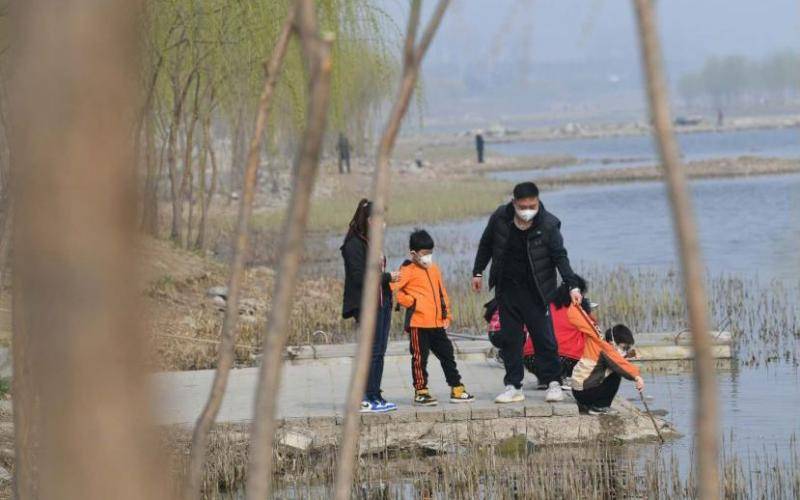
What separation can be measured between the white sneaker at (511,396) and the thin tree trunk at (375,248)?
6.92 metres

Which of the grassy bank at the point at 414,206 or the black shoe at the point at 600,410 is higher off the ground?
the grassy bank at the point at 414,206

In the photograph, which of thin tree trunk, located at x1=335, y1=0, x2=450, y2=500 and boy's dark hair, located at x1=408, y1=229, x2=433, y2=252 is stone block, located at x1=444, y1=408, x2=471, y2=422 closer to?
boy's dark hair, located at x1=408, y1=229, x2=433, y2=252

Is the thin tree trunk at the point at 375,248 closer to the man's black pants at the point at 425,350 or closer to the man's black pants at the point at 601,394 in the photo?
the man's black pants at the point at 425,350

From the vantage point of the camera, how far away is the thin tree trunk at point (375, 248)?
11.5ft

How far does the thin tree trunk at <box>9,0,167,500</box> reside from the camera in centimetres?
311

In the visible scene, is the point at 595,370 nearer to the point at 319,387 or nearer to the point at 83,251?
the point at 319,387

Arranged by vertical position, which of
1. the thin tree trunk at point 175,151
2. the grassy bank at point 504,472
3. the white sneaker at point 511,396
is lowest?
the grassy bank at point 504,472

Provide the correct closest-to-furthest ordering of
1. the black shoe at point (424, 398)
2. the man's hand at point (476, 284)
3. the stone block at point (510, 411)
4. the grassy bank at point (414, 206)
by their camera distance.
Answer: the stone block at point (510, 411), the man's hand at point (476, 284), the black shoe at point (424, 398), the grassy bank at point (414, 206)

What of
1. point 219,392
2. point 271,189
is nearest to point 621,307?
point 219,392

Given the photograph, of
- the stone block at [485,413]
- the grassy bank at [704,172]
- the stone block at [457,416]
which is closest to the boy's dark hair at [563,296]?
the stone block at [485,413]

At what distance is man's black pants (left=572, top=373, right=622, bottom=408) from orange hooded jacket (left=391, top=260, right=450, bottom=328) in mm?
1076

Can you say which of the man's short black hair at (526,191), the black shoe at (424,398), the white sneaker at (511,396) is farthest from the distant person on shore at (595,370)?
the black shoe at (424,398)

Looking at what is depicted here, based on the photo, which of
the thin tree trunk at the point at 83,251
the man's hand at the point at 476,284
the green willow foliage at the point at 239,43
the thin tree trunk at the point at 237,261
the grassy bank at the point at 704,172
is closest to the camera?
the thin tree trunk at the point at 83,251

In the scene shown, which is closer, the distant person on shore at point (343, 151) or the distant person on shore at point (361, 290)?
the distant person on shore at point (361, 290)
